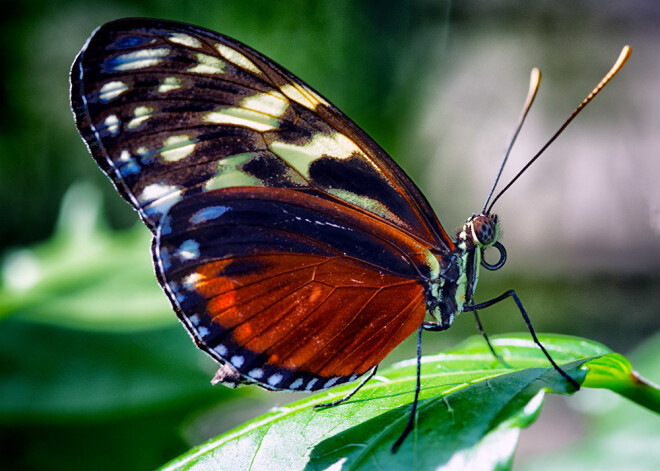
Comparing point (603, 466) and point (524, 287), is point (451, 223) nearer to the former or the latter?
point (524, 287)

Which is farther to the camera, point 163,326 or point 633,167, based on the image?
point 633,167

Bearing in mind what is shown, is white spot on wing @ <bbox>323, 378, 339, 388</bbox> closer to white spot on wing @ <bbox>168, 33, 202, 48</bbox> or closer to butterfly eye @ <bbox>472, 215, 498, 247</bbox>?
butterfly eye @ <bbox>472, 215, 498, 247</bbox>

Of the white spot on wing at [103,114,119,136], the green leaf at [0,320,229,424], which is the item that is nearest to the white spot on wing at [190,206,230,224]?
the white spot on wing at [103,114,119,136]

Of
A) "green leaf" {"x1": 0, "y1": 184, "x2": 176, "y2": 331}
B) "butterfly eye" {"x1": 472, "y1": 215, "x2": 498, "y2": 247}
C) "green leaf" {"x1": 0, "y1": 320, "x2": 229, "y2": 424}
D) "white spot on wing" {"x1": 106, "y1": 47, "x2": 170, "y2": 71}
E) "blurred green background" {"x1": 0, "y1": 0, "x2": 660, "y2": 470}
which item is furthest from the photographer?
"blurred green background" {"x1": 0, "y1": 0, "x2": 660, "y2": 470}

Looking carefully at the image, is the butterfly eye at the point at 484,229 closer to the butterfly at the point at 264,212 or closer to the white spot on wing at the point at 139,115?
the butterfly at the point at 264,212

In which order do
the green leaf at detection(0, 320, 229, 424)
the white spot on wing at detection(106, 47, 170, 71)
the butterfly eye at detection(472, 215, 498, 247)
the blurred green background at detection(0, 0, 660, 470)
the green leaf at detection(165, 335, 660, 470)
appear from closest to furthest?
the green leaf at detection(165, 335, 660, 470), the white spot on wing at detection(106, 47, 170, 71), the butterfly eye at detection(472, 215, 498, 247), the green leaf at detection(0, 320, 229, 424), the blurred green background at detection(0, 0, 660, 470)

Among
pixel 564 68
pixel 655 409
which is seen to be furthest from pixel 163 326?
pixel 564 68

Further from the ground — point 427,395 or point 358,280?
point 358,280

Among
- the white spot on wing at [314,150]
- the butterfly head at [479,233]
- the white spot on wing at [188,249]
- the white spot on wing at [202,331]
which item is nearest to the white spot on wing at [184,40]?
the white spot on wing at [314,150]

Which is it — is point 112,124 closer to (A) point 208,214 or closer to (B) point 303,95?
(A) point 208,214
